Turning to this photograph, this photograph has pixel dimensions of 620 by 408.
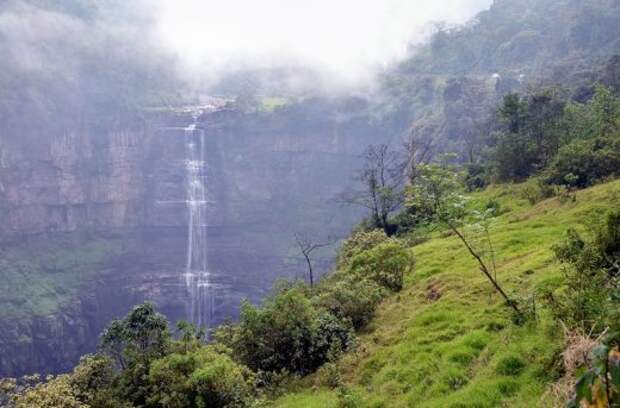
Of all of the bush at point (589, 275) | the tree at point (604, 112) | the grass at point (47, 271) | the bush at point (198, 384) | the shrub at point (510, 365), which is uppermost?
the tree at point (604, 112)

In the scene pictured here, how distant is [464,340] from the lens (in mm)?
10766

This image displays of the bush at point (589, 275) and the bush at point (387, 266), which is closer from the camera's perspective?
the bush at point (589, 275)

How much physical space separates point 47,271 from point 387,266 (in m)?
72.2

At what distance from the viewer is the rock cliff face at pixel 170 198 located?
3211 inches

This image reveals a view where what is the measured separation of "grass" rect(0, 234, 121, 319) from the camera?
70188 mm

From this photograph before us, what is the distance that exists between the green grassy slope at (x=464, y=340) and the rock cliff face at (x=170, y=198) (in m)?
64.4

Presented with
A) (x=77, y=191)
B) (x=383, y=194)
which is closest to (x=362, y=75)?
(x=77, y=191)

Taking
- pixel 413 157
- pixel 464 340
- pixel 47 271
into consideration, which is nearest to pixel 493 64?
pixel 413 157

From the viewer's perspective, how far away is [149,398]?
1260 cm

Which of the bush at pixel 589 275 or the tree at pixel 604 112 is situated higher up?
the tree at pixel 604 112

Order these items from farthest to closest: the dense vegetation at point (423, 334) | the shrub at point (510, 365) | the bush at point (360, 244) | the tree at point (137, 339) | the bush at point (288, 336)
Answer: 1. the bush at point (360, 244)
2. the bush at point (288, 336)
3. the tree at point (137, 339)
4. the shrub at point (510, 365)
5. the dense vegetation at point (423, 334)

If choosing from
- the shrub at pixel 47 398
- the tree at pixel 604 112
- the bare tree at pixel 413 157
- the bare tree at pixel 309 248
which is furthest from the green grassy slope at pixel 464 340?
the tree at pixel 604 112

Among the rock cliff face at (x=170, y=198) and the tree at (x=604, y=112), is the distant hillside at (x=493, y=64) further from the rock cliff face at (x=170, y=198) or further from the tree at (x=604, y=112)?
the tree at (x=604, y=112)

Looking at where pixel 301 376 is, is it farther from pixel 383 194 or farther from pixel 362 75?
pixel 362 75
